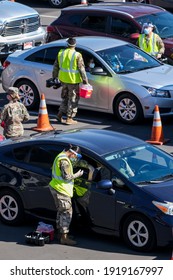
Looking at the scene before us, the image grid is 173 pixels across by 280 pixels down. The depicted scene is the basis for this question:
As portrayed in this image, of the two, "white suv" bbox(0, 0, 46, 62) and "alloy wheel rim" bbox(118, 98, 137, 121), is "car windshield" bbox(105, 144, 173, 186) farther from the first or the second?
"white suv" bbox(0, 0, 46, 62)

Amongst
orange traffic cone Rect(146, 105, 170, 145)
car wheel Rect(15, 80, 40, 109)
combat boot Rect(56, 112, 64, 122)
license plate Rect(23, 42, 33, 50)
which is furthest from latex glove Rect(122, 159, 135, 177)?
license plate Rect(23, 42, 33, 50)

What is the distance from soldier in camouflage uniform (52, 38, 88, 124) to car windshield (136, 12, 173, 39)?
4.08 meters

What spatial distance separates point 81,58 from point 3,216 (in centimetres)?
555

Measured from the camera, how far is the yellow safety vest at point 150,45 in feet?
66.1

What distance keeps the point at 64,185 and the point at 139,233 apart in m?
1.13

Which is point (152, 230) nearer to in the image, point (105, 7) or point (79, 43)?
point (79, 43)

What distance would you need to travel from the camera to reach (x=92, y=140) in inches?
481

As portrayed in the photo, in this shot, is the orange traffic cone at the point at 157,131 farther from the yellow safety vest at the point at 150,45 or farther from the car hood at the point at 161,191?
the car hood at the point at 161,191

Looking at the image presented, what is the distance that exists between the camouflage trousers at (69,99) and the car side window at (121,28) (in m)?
3.99

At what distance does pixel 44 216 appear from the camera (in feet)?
40.6

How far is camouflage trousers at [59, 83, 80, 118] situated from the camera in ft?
58.0

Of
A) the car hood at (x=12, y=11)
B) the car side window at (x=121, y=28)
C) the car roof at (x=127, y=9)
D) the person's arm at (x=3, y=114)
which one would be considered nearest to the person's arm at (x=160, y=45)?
the car side window at (x=121, y=28)

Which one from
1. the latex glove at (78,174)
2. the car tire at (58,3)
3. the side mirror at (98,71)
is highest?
the car tire at (58,3)
